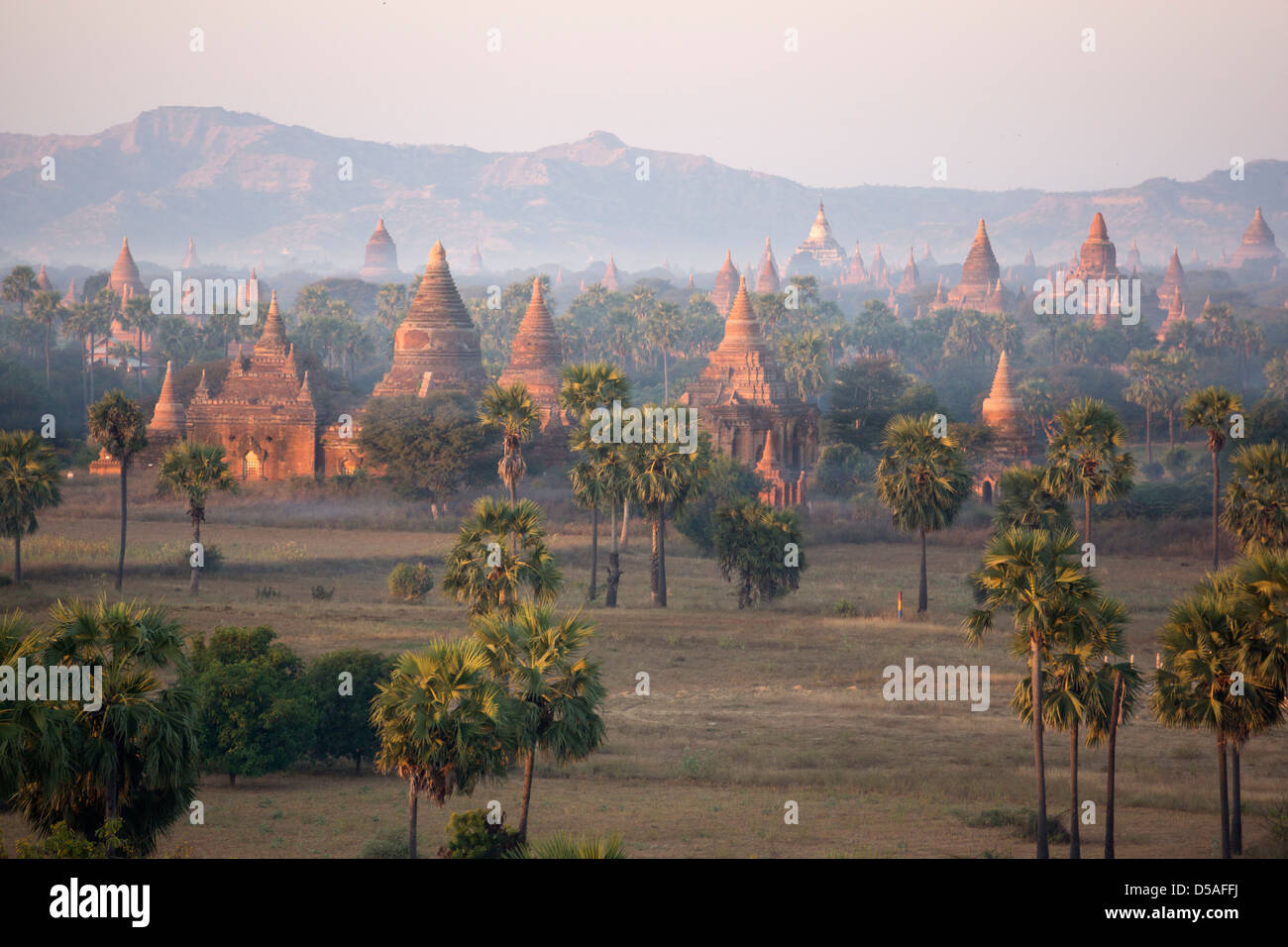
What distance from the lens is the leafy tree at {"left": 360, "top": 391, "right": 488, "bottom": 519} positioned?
2771 inches

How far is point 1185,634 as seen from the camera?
2439 centimetres

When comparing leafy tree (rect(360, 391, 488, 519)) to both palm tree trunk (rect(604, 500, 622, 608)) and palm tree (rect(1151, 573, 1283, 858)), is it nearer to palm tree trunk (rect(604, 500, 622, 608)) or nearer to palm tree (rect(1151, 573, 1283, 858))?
palm tree trunk (rect(604, 500, 622, 608))

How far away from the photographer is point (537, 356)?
8831cm

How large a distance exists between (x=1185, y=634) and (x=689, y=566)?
3648 centimetres

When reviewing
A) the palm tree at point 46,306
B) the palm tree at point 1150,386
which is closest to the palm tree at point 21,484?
the palm tree at point 1150,386

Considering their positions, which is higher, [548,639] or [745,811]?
[548,639]

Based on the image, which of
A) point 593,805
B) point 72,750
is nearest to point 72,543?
point 593,805

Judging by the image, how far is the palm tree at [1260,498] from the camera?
4550cm

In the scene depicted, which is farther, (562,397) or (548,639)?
(562,397)

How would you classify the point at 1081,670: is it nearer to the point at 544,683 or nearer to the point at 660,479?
the point at 544,683

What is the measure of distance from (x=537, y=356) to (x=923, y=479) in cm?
4190

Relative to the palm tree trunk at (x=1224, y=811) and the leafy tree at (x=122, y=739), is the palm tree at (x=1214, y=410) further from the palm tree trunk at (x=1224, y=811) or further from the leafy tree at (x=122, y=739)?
the leafy tree at (x=122, y=739)

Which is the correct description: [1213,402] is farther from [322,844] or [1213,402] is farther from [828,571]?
[322,844]
